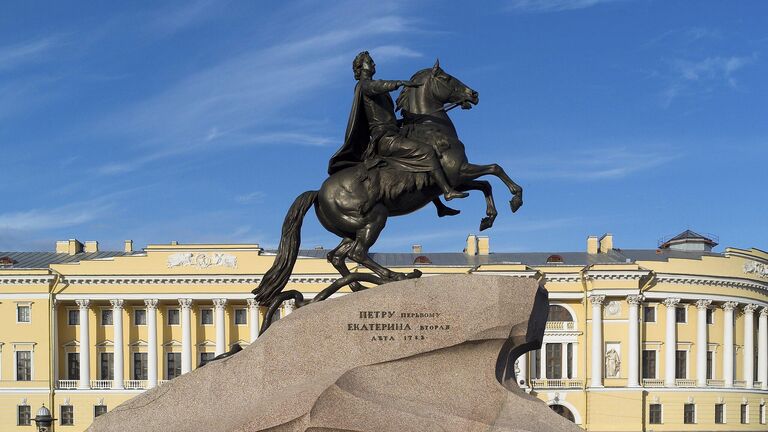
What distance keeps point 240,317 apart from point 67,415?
10.5 metres

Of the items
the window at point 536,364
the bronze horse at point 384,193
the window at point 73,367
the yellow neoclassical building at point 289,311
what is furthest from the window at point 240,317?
the bronze horse at point 384,193

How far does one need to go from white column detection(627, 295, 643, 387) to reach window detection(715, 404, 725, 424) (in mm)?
5266

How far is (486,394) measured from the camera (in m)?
10.9

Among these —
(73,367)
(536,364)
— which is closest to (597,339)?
(536,364)

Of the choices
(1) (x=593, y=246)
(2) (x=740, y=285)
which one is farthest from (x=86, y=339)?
(2) (x=740, y=285)

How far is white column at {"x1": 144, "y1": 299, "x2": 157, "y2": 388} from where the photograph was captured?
62281mm

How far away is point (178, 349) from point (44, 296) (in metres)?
7.64

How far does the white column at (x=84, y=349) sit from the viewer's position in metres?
61.5

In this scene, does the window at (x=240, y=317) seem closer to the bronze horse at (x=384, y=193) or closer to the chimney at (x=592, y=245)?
the chimney at (x=592, y=245)

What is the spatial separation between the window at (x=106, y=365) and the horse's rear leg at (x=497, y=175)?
5397cm

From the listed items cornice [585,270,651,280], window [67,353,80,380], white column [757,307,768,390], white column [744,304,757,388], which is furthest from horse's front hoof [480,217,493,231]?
white column [757,307,768,390]

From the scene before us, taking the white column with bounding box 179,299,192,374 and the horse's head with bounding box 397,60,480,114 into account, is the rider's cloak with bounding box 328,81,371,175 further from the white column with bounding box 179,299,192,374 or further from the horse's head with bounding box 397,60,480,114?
the white column with bounding box 179,299,192,374

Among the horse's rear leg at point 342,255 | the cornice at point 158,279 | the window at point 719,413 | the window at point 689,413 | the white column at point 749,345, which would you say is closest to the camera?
the horse's rear leg at point 342,255

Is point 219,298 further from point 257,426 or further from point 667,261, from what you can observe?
point 257,426
